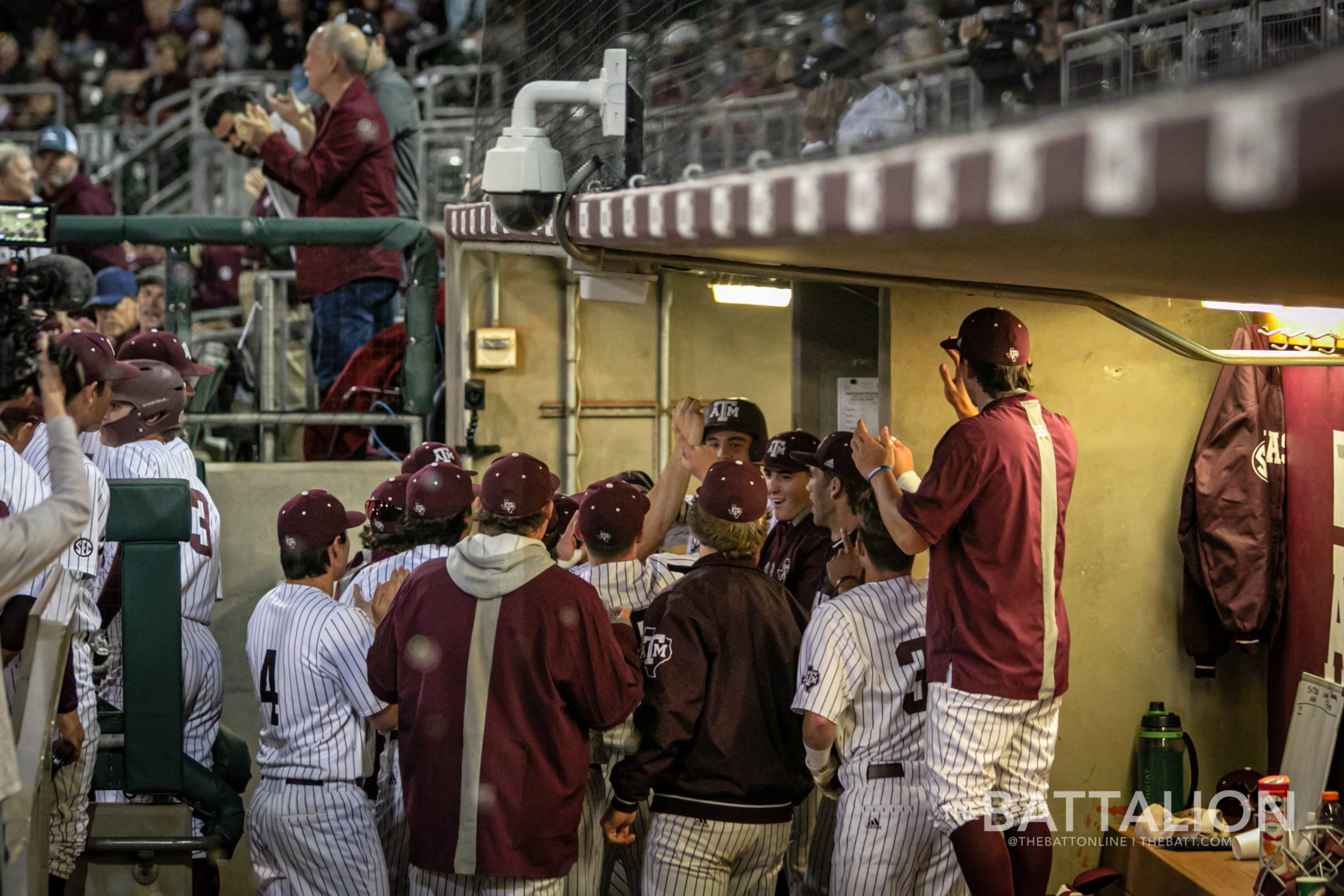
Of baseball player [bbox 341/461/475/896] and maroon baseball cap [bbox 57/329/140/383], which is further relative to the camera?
baseball player [bbox 341/461/475/896]

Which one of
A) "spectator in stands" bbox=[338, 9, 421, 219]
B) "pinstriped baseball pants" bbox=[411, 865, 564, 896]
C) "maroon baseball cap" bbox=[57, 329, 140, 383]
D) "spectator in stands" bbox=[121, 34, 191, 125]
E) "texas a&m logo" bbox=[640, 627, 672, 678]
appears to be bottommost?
"pinstriped baseball pants" bbox=[411, 865, 564, 896]

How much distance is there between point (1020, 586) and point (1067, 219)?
6.72 ft

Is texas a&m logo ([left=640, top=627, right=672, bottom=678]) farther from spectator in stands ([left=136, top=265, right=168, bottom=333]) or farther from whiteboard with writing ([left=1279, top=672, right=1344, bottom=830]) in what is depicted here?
spectator in stands ([left=136, top=265, right=168, bottom=333])

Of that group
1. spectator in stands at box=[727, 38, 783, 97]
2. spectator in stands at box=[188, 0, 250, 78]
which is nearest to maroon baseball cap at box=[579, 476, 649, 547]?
spectator in stands at box=[727, 38, 783, 97]

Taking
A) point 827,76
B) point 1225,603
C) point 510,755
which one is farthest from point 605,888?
point 827,76

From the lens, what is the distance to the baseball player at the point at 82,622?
151 inches

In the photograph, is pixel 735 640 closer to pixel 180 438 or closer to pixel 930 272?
pixel 930 272

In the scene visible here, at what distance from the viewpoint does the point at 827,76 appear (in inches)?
117

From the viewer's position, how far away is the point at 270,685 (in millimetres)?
3842

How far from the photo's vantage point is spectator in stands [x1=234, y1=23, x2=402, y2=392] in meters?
6.21

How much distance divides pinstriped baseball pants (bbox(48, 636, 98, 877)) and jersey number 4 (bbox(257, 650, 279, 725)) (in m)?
0.58

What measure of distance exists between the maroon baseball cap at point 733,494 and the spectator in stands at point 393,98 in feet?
11.9

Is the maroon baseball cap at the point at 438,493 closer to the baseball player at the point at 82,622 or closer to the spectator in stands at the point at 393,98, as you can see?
the baseball player at the point at 82,622

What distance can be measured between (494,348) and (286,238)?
1238 millimetres
